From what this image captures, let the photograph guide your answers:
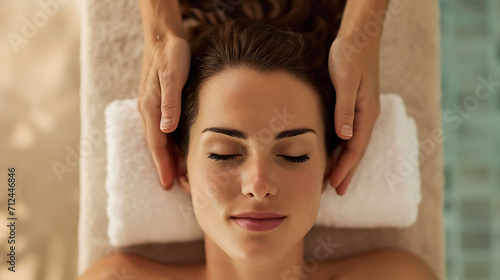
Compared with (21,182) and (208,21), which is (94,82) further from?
(21,182)

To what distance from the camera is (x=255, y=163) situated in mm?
1048

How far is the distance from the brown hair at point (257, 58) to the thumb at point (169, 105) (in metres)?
0.05

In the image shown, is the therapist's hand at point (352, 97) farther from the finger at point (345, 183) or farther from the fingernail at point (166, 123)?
the fingernail at point (166, 123)

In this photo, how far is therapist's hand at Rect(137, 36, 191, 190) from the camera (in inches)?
44.8

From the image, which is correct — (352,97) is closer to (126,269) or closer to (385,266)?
(385,266)

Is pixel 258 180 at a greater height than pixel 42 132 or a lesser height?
lesser

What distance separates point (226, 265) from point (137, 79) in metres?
0.66

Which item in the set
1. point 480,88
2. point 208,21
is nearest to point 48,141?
point 208,21

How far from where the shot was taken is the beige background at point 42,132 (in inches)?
69.6

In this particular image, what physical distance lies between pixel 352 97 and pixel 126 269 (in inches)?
32.2

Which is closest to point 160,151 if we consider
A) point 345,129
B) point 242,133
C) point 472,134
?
point 242,133

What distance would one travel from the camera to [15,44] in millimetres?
1853

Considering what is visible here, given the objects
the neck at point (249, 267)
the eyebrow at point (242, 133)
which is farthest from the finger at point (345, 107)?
the neck at point (249, 267)

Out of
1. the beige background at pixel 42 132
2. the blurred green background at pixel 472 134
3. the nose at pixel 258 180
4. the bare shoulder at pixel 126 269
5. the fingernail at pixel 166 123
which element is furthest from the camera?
the blurred green background at pixel 472 134
